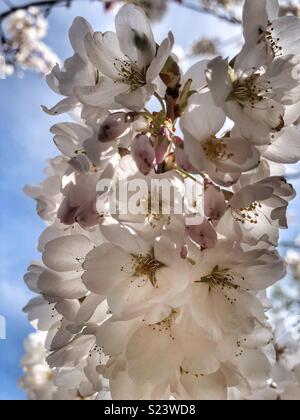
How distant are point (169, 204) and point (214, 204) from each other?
0.29 ft

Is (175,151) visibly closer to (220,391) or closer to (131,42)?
(131,42)

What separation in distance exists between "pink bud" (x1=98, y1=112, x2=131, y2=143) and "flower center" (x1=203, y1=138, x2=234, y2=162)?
0.56 feet

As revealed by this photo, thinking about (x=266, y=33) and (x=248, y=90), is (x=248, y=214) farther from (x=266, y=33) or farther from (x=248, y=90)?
(x=266, y=33)

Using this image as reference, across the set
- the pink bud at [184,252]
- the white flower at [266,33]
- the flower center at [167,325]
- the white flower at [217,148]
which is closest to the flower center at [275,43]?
the white flower at [266,33]

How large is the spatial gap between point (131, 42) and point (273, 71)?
0.33 meters

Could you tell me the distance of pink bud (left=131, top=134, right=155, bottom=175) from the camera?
3.01 feet

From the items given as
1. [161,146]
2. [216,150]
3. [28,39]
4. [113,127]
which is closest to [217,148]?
[216,150]

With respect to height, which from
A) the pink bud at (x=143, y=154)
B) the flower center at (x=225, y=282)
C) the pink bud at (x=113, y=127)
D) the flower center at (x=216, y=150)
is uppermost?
the pink bud at (x=113, y=127)

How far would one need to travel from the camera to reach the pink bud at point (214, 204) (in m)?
0.94

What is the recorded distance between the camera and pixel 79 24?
3.61ft

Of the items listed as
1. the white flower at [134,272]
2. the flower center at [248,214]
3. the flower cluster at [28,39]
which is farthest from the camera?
the flower cluster at [28,39]

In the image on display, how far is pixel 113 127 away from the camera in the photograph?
37.7 inches

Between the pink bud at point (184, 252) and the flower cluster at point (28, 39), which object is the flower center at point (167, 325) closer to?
the pink bud at point (184, 252)

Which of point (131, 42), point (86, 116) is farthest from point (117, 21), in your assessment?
point (86, 116)
